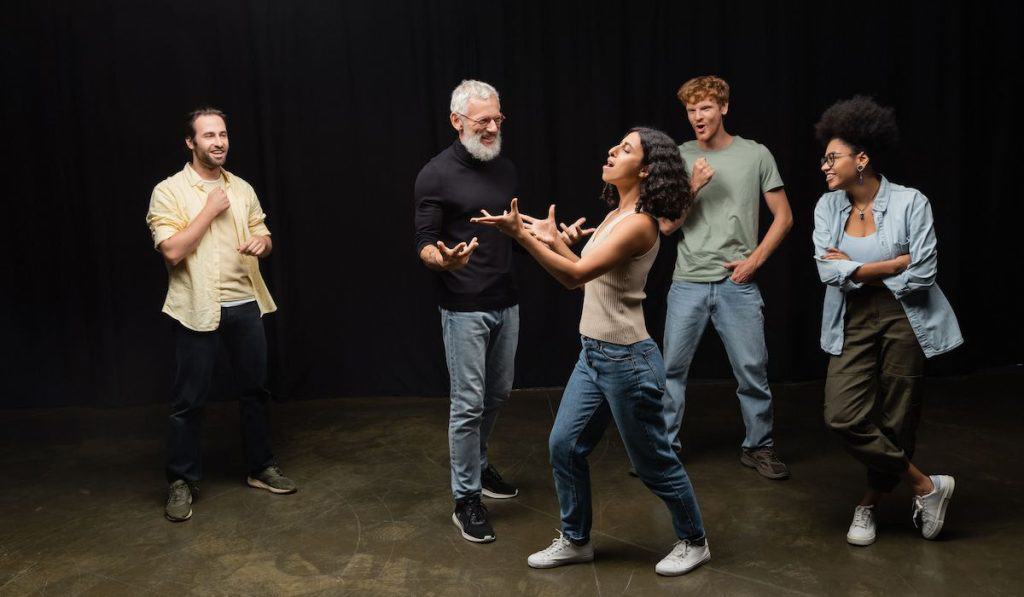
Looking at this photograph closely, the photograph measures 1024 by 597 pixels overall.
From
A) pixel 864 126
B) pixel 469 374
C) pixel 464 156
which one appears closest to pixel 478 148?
pixel 464 156

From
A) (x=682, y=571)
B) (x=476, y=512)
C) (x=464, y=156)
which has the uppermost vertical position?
(x=464, y=156)

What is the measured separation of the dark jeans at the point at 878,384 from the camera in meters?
3.11

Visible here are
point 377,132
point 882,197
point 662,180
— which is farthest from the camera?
point 377,132

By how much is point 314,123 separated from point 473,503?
112 inches

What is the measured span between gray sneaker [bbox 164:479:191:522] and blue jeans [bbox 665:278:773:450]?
6.84ft

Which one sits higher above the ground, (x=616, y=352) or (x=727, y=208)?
(x=727, y=208)

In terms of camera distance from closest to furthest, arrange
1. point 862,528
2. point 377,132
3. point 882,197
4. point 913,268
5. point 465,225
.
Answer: point 913,268 < point 882,197 < point 862,528 < point 465,225 < point 377,132

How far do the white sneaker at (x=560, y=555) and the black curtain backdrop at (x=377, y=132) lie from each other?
2.44 meters

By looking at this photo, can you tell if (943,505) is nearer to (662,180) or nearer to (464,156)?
(662,180)

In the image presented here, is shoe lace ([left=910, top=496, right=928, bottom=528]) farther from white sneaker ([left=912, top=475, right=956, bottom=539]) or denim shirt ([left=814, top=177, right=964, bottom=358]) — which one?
denim shirt ([left=814, top=177, right=964, bottom=358])

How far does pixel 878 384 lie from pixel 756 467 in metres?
0.96

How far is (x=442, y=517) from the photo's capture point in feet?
12.0

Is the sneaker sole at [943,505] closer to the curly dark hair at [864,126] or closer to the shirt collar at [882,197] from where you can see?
the shirt collar at [882,197]

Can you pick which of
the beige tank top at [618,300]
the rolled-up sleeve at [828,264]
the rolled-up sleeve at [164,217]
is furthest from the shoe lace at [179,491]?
the rolled-up sleeve at [828,264]
